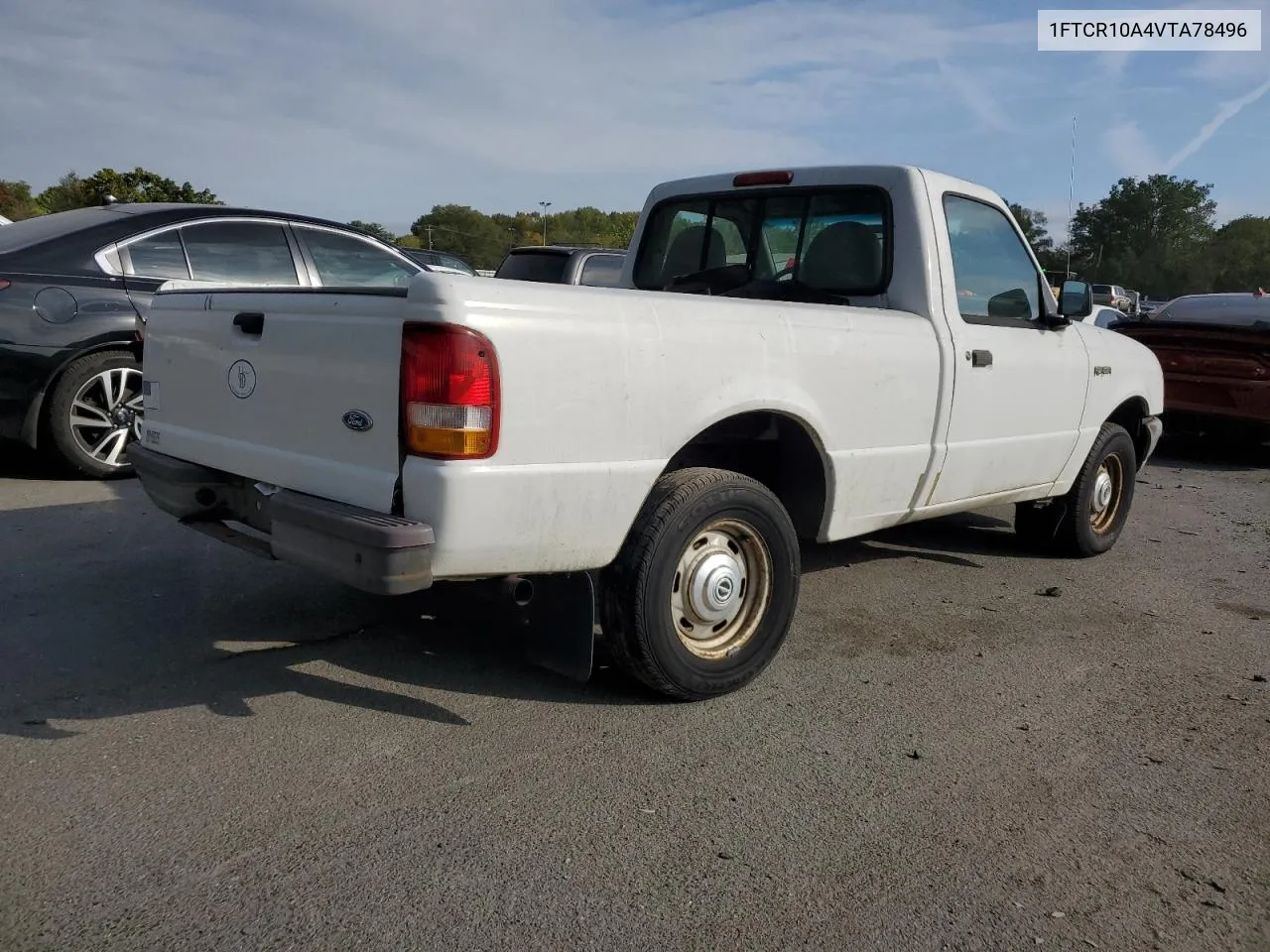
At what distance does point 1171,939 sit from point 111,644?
359 cm

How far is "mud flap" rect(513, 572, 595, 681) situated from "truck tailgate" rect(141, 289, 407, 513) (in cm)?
66

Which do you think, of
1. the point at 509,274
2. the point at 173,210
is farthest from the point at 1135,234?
the point at 173,210

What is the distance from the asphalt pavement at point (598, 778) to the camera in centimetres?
244

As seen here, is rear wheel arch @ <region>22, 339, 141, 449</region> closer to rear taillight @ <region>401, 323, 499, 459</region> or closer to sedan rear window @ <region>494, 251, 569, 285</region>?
rear taillight @ <region>401, 323, 499, 459</region>

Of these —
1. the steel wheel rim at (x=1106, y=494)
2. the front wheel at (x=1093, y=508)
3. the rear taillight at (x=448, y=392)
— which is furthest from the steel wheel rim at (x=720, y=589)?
the steel wheel rim at (x=1106, y=494)

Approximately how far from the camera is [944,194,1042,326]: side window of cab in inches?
187

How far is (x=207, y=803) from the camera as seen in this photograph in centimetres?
286

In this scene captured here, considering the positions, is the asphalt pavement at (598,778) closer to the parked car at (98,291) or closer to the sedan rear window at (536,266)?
the parked car at (98,291)

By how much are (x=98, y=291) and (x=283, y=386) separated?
146 inches

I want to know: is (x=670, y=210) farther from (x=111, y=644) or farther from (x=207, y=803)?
(x=207, y=803)

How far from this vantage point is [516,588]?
10.6 ft

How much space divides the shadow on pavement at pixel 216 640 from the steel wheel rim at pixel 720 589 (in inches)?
11.7

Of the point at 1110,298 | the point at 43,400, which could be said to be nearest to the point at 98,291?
the point at 43,400

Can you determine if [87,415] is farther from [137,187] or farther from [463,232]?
[463,232]
